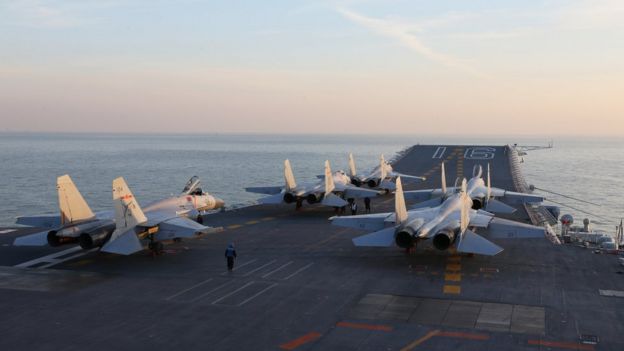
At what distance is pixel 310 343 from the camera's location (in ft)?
51.7

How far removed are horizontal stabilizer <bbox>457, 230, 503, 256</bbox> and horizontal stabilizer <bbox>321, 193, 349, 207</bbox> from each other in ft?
52.1

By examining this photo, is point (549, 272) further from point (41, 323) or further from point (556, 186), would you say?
point (556, 186)

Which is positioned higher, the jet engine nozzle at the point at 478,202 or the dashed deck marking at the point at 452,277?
the jet engine nozzle at the point at 478,202

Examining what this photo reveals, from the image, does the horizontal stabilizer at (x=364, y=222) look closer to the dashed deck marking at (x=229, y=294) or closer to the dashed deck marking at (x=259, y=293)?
the dashed deck marking at (x=259, y=293)

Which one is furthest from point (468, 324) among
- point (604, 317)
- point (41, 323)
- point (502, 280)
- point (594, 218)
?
point (594, 218)

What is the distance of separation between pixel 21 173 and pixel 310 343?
99.2 metres

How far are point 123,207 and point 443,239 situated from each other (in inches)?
551

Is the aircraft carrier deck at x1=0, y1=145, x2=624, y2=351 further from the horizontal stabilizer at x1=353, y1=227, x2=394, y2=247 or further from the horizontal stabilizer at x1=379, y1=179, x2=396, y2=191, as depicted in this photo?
the horizontal stabilizer at x1=379, y1=179, x2=396, y2=191

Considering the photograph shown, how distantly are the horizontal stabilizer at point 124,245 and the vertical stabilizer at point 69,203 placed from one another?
213 cm

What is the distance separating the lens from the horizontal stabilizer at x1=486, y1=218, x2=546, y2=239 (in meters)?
26.5

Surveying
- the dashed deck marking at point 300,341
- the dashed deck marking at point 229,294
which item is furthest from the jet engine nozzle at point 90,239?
the dashed deck marking at point 300,341

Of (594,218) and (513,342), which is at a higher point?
(513,342)

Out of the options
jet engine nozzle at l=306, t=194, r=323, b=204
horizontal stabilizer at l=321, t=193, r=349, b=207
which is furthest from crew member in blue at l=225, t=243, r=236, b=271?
jet engine nozzle at l=306, t=194, r=323, b=204

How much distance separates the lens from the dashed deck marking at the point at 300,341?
50.8ft
